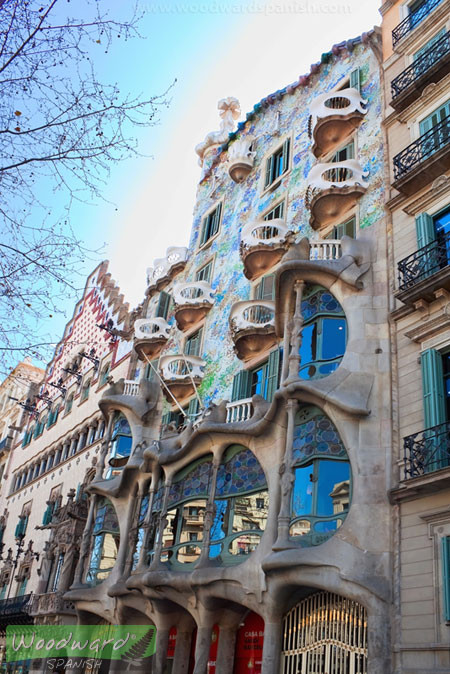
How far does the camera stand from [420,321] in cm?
1349

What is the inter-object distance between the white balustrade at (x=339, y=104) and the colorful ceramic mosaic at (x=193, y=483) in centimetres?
1082

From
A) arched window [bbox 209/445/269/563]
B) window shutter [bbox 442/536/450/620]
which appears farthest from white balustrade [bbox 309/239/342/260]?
window shutter [bbox 442/536/450/620]

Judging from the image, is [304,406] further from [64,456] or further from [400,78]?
[64,456]

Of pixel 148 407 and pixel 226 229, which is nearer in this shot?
pixel 148 407

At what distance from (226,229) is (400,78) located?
9.34 meters

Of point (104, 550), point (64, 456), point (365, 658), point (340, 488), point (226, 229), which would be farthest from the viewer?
point (64, 456)

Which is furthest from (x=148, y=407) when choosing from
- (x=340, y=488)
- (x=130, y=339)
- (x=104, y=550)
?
(x=340, y=488)

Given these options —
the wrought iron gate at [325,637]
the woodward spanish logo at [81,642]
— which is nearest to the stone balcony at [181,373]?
the woodward spanish logo at [81,642]

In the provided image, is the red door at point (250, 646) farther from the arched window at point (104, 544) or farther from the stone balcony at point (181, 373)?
the stone balcony at point (181, 373)

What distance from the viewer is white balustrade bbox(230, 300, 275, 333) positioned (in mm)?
18078

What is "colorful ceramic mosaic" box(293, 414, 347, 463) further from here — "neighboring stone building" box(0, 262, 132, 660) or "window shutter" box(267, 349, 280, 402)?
"neighboring stone building" box(0, 262, 132, 660)

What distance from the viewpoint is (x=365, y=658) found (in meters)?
11.4

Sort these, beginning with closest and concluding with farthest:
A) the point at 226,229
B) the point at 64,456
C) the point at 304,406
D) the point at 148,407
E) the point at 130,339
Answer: the point at 304,406 < the point at 148,407 < the point at 226,229 < the point at 130,339 < the point at 64,456

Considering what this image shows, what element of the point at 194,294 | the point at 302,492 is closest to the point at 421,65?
the point at 194,294
